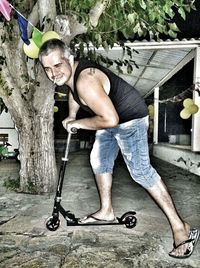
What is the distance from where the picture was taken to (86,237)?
116 inches

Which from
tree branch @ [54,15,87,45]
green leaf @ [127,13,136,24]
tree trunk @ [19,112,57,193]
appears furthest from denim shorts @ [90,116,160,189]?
tree trunk @ [19,112,57,193]

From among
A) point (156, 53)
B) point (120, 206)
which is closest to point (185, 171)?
point (156, 53)

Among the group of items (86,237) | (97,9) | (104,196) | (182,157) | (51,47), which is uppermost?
(97,9)

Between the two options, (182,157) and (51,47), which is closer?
(51,47)

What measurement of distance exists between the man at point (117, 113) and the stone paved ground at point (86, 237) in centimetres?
33

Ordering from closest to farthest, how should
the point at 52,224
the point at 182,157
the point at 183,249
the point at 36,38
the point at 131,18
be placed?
the point at 183,249 → the point at 52,224 → the point at 36,38 → the point at 131,18 → the point at 182,157

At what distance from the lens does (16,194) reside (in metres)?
4.95

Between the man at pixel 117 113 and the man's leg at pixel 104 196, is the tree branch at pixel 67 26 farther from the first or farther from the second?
the man's leg at pixel 104 196

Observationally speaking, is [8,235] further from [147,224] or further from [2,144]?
[2,144]

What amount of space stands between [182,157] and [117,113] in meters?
6.60

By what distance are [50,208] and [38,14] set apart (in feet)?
9.84

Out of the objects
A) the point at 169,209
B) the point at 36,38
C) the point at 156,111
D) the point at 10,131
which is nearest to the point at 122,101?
the point at 169,209

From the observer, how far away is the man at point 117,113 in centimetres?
238

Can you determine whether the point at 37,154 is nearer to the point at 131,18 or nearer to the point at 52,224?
the point at 52,224
